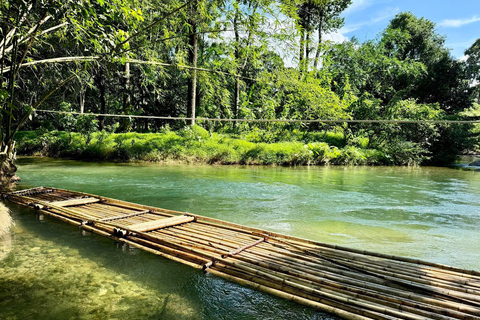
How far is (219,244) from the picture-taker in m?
2.89

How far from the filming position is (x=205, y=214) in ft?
15.6

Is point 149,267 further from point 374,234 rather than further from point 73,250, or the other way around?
point 374,234

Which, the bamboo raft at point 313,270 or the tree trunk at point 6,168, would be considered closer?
the bamboo raft at point 313,270

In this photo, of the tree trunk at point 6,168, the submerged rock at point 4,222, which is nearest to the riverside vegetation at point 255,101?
the tree trunk at point 6,168

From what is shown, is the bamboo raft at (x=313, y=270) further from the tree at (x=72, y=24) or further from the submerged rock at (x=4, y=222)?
the tree at (x=72, y=24)

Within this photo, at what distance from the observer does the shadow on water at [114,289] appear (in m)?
2.04

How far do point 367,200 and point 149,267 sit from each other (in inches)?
188

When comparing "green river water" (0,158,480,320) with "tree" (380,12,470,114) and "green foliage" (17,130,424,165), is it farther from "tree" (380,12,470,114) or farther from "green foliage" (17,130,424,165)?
"tree" (380,12,470,114)

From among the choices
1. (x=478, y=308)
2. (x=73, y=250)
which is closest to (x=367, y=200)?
(x=478, y=308)

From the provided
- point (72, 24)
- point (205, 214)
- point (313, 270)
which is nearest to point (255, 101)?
point (205, 214)

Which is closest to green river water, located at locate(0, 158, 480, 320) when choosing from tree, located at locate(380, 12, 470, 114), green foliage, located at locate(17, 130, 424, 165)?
green foliage, located at locate(17, 130, 424, 165)

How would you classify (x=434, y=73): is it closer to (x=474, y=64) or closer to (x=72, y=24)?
(x=474, y=64)

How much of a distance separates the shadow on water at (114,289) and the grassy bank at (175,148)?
841 centimetres

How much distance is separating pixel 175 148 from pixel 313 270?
960 cm
